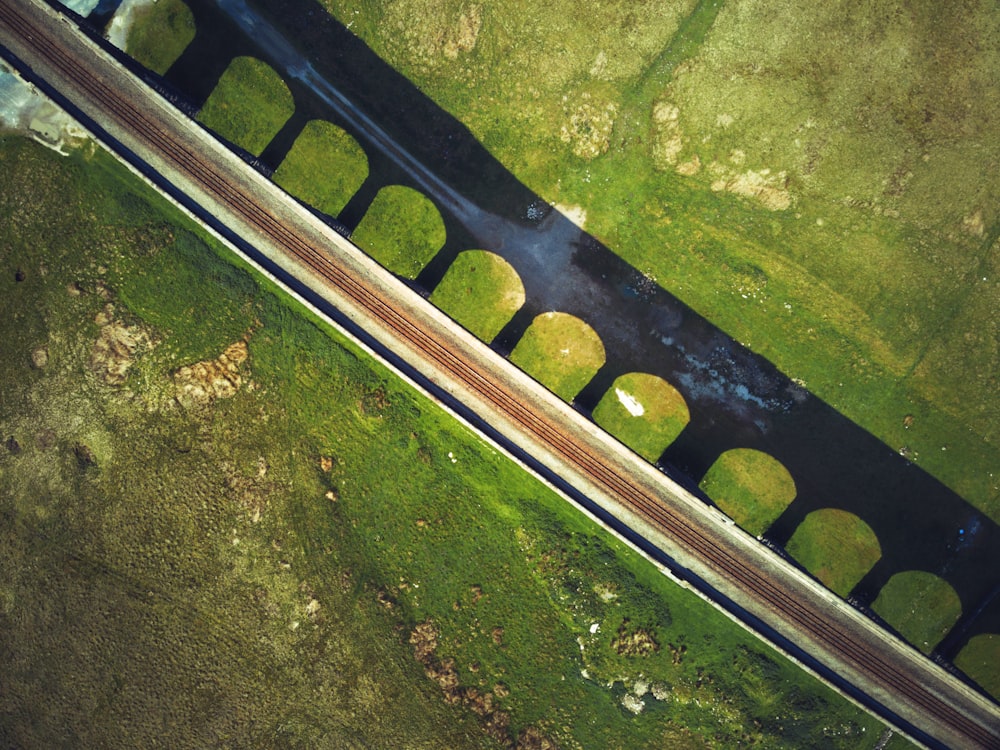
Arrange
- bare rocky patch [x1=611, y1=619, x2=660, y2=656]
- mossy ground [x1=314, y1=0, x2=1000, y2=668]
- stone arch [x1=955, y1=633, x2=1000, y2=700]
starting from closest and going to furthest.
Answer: mossy ground [x1=314, y1=0, x2=1000, y2=668]
stone arch [x1=955, y1=633, x2=1000, y2=700]
bare rocky patch [x1=611, y1=619, x2=660, y2=656]

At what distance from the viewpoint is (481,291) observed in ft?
62.3

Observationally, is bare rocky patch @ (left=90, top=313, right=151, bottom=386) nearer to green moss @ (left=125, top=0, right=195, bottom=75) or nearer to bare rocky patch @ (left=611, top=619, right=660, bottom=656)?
green moss @ (left=125, top=0, right=195, bottom=75)

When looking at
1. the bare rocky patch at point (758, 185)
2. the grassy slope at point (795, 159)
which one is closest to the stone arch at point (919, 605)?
the grassy slope at point (795, 159)

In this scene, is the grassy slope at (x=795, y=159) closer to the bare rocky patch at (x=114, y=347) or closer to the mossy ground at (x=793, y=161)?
the mossy ground at (x=793, y=161)

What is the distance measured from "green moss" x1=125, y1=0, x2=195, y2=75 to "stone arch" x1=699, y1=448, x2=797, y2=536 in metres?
22.1

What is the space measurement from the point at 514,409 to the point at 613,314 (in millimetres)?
4493

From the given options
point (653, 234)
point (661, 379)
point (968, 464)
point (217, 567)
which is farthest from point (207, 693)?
point (968, 464)

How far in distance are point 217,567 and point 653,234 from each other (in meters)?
17.8

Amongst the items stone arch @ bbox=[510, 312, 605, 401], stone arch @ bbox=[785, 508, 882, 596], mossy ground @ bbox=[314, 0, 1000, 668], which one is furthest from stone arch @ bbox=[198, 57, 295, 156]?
stone arch @ bbox=[785, 508, 882, 596]

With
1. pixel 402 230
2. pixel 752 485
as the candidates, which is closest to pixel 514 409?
pixel 402 230

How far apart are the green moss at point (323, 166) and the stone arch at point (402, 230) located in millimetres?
1071

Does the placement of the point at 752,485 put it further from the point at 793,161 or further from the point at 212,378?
the point at 212,378

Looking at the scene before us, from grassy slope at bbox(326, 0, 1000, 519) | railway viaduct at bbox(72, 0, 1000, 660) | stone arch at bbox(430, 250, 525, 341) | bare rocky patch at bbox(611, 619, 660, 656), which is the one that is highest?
grassy slope at bbox(326, 0, 1000, 519)

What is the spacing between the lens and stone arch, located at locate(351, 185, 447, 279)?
1906cm
